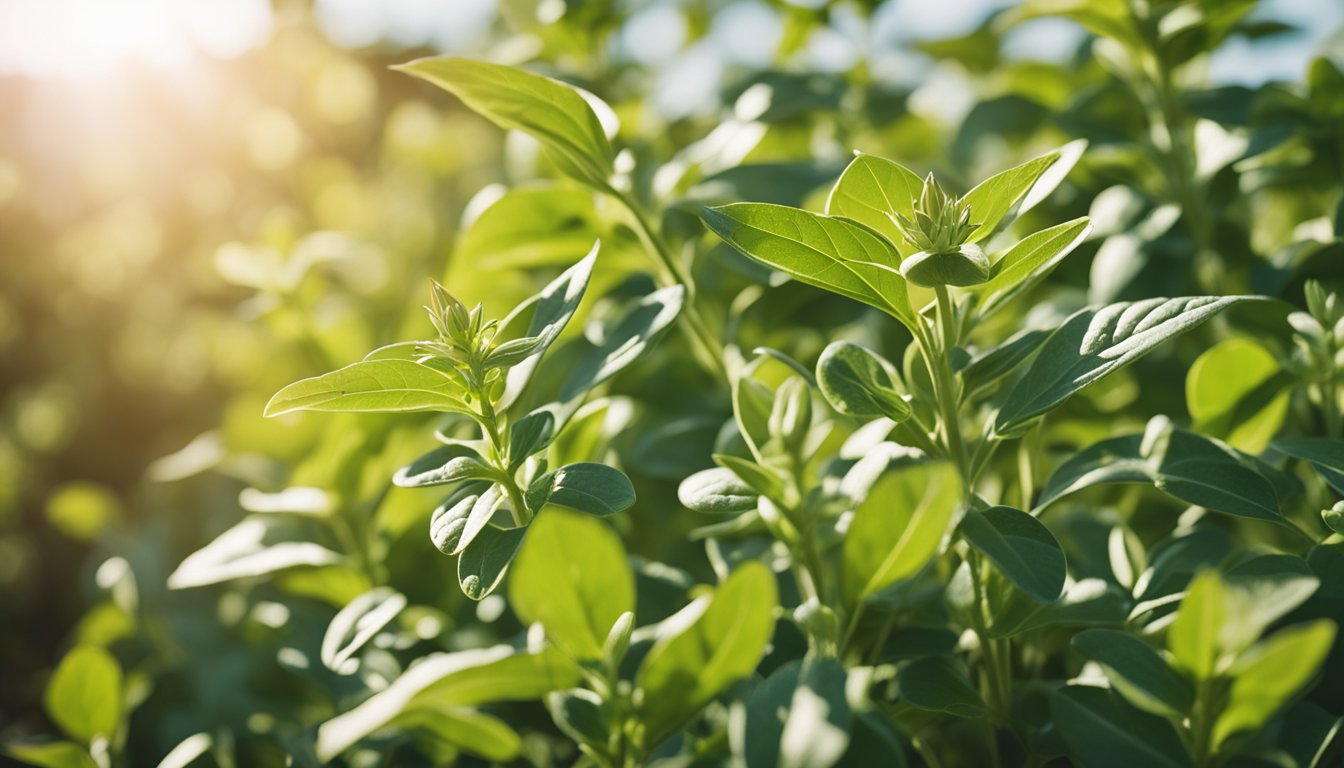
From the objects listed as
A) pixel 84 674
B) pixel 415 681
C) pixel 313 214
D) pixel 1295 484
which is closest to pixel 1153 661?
pixel 1295 484

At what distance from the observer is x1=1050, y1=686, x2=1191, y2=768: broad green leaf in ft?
1.61

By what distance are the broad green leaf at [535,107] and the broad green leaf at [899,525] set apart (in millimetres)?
356

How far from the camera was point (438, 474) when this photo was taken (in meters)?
0.55

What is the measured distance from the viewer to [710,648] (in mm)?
453

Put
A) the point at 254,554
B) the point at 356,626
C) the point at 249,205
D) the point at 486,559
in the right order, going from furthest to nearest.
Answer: the point at 249,205 → the point at 254,554 → the point at 356,626 → the point at 486,559

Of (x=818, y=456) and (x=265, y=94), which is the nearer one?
(x=818, y=456)

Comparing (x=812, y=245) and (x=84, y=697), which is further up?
(x=812, y=245)

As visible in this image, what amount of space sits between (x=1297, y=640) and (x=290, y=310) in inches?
37.5

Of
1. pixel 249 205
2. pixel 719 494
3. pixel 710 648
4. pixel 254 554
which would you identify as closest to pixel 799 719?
pixel 710 648

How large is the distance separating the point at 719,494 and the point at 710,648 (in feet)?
0.38

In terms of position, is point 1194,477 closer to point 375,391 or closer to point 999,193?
point 999,193

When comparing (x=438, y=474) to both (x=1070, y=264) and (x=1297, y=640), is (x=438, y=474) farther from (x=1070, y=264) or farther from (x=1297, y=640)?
(x=1070, y=264)

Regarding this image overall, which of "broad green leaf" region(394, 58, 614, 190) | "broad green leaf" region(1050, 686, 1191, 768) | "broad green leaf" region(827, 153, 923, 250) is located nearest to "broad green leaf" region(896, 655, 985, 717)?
"broad green leaf" region(1050, 686, 1191, 768)

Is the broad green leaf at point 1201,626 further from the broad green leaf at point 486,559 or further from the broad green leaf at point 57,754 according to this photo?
the broad green leaf at point 57,754
